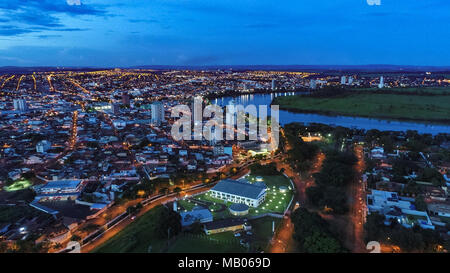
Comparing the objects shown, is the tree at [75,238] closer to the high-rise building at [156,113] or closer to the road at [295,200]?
the road at [295,200]

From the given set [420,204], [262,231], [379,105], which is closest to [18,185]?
[262,231]

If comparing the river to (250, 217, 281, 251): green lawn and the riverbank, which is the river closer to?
the riverbank

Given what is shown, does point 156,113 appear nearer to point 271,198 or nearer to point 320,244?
point 271,198

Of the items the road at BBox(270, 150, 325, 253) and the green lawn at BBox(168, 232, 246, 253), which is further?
the road at BBox(270, 150, 325, 253)

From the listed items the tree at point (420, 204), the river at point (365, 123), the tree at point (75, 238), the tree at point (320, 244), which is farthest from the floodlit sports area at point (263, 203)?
the river at point (365, 123)

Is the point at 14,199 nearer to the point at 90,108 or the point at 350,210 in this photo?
the point at 350,210

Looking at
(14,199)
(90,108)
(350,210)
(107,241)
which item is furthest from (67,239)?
(90,108)

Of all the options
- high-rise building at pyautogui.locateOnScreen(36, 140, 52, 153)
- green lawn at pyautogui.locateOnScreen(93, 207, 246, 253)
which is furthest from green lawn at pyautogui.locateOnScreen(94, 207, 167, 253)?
high-rise building at pyautogui.locateOnScreen(36, 140, 52, 153)

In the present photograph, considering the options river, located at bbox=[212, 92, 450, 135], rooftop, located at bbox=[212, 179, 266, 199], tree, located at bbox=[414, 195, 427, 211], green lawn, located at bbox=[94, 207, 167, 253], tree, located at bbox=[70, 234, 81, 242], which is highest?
river, located at bbox=[212, 92, 450, 135]
